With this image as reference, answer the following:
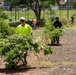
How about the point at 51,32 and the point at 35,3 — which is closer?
the point at 51,32

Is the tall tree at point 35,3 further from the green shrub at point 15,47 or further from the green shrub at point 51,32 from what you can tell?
the green shrub at point 15,47

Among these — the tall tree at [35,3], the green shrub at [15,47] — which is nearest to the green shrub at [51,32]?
the green shrub at [15,47]

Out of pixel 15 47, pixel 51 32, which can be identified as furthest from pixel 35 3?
pixel 15 47

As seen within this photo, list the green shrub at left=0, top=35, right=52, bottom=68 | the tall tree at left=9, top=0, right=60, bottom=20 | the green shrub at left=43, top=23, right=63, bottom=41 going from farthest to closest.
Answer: the tall tree at left=9, top=0, right=60, bottom=20 < the green shrub at left=43, top=23, right=63, bottom=41 < the green shrub at left=0, top=35, right=52, bottom=68

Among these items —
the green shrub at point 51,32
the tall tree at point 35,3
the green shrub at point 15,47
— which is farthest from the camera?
the tall tree at point 35,3

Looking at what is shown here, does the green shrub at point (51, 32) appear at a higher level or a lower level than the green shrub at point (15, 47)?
lower

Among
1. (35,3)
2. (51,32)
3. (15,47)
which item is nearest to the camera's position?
(15,47)

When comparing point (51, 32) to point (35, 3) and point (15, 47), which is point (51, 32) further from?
point (35, 3)

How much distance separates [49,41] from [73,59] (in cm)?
973

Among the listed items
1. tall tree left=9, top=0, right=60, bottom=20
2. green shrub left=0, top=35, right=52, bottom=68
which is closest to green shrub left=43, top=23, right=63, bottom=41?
green shrub left=0, top=35, right=52, bottom=68

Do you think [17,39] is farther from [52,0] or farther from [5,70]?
[52,0]

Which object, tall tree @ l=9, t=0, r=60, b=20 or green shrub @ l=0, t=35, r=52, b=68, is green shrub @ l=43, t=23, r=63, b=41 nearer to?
green shrub @ l=0, t=35, r=52, b=68

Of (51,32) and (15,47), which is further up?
(15,47)

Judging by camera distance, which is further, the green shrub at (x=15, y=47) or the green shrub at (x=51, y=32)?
the green shrub at (x=51, y=32)
